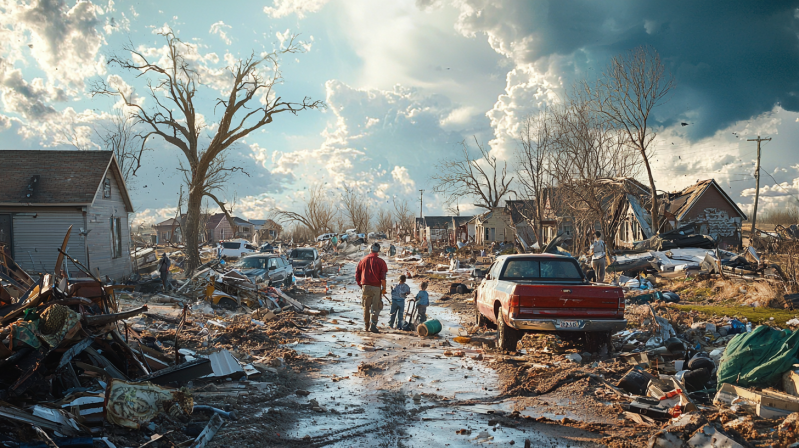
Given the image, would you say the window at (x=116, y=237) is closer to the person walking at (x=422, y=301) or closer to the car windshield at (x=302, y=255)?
the car windshield at (x=302, y=255)

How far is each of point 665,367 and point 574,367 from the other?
1.29m

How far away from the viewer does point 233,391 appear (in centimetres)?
600

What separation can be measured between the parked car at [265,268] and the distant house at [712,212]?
1224 inches

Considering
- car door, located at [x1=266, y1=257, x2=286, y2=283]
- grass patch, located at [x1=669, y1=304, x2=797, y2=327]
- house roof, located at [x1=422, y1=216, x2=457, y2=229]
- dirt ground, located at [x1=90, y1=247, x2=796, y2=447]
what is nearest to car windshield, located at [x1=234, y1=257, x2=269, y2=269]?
car door, located at [x1=266, y1=257, x2=286, y2=283]

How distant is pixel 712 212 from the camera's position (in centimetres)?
3762

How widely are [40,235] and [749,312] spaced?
2347cm

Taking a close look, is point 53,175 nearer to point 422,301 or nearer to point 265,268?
point 265,268

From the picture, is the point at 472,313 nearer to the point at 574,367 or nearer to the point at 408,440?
the point at 574,367

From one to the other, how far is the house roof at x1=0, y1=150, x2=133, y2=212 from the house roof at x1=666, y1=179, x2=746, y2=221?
120ft

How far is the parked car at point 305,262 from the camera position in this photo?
26.6m

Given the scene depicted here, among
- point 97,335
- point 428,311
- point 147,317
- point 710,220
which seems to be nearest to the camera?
point 97,335

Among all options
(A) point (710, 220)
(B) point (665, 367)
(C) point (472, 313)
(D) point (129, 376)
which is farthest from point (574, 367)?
(A) point (710, 220)

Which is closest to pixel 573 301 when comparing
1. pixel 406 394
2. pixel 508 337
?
pixel 508 337

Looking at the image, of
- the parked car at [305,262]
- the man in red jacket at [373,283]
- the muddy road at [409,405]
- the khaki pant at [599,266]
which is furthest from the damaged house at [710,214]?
the muddy road at [409,405]
